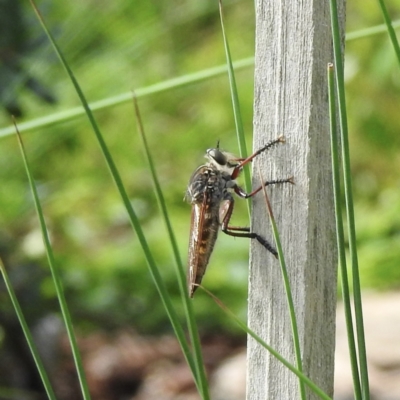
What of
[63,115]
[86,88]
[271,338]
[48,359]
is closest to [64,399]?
[48,359]

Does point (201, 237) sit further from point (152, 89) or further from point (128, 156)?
point (128, 156)

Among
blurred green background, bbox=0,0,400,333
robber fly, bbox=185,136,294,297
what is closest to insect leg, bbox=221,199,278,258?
robber fly, bbox=185,136,294,297

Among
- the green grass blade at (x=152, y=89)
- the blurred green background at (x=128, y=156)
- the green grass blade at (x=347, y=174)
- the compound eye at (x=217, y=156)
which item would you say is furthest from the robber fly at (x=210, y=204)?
the blurred green background at (x=128, y=156)

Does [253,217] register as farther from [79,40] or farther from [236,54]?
[236,54]

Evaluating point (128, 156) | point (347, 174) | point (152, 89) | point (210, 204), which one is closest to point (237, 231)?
point (210, 204)

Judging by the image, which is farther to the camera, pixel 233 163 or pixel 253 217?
pixel 233 163

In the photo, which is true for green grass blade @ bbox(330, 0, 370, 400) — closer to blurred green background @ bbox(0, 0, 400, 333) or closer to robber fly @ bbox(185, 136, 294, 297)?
robber fly @ bbox(185, 136, 294, 297)

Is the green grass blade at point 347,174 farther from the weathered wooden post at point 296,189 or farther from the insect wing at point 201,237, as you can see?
the insect wing at point 201,237
